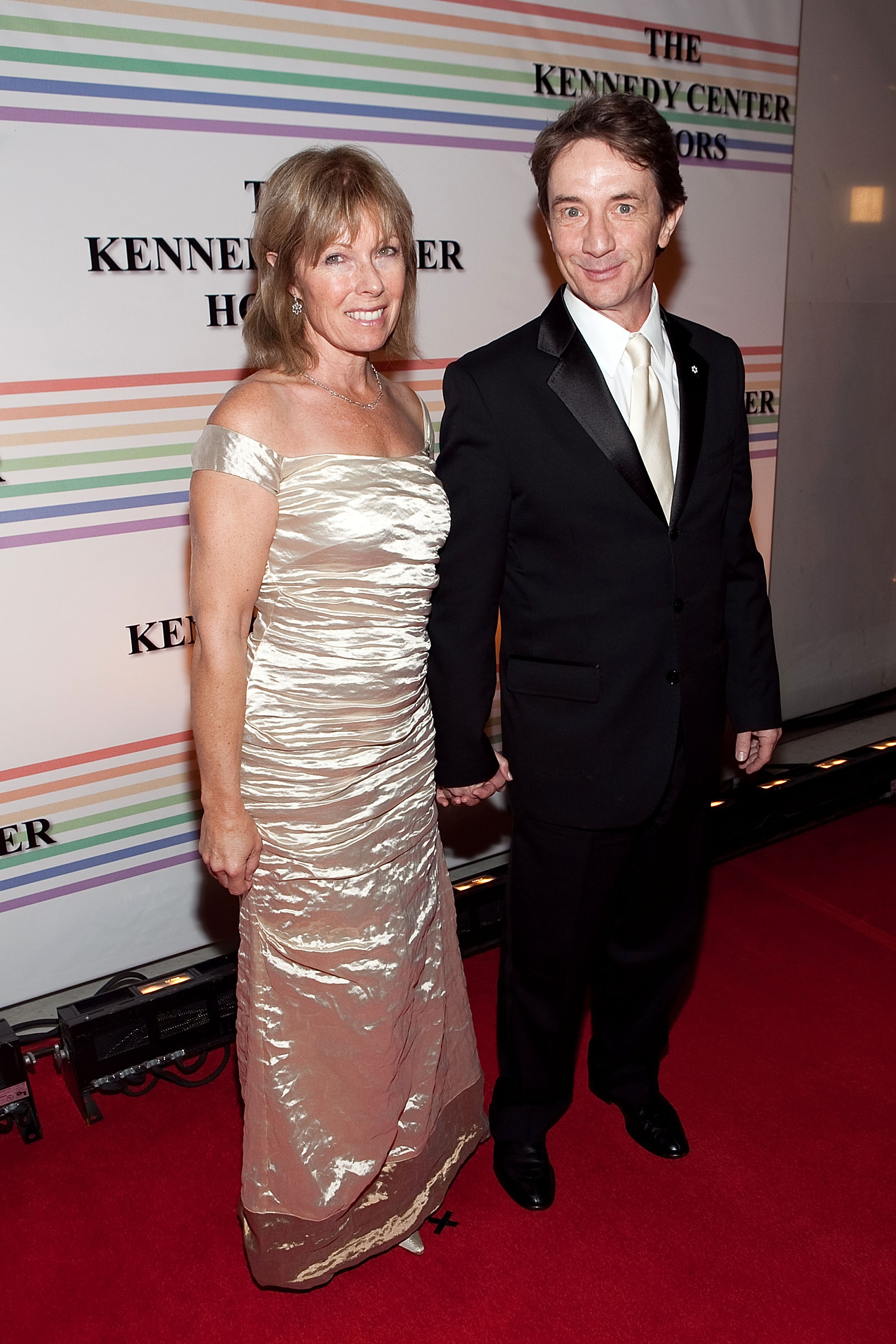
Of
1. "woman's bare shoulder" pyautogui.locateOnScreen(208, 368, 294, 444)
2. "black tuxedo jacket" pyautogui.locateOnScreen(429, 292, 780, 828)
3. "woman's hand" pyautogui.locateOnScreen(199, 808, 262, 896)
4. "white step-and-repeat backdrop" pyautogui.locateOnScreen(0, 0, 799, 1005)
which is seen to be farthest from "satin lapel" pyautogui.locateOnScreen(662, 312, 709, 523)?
"white step-and-repeat backdrop" pyautogui.locateOnScreen(0, 0, 799, 1005)

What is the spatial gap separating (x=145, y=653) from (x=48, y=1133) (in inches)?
41.6

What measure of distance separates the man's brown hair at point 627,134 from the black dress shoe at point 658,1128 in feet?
5.62

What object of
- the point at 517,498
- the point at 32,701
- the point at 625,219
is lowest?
the point at 32,701

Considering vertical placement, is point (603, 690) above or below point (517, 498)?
below

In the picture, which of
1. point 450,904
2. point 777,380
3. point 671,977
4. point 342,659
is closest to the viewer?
point 342,659

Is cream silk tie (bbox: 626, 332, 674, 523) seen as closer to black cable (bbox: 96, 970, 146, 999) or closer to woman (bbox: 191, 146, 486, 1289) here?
woman (bbox: 191, 146, 486, 1289)

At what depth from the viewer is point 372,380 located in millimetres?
1800

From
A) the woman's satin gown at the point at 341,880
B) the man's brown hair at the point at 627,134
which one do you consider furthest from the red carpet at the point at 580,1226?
the man's brown hair at the point at 627,134

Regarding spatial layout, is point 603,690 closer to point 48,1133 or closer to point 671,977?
point 671,977

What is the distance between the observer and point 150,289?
2396mm

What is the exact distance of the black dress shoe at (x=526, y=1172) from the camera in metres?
2.09

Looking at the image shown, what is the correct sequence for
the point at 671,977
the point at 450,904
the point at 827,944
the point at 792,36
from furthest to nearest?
the point at 792,36, the point at 827,944, the point at 671,977, the point at 450,904

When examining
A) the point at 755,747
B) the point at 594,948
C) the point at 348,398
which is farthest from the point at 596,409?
the point at 594,948

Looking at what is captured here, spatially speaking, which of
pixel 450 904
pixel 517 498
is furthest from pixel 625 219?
pixel 450 904
